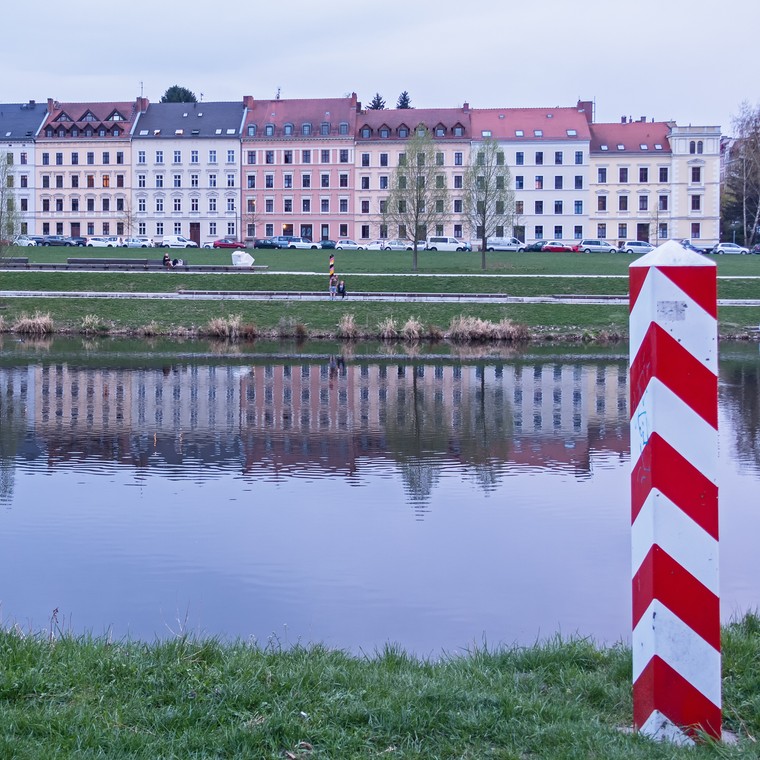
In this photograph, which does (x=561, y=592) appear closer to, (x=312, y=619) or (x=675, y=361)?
(x=312, y=619)

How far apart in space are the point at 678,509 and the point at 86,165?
100838 millimetres

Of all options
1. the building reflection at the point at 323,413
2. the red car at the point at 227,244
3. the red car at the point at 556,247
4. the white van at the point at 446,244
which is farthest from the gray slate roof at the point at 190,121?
the building reflection at the point at 323,413

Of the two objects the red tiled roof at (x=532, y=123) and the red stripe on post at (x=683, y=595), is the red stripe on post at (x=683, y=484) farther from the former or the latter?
the red tiled roof at (x=532, y=123)

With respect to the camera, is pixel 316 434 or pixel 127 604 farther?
pixel 316 434

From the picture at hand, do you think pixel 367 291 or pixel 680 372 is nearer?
pixel 680 372

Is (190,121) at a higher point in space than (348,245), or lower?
higher

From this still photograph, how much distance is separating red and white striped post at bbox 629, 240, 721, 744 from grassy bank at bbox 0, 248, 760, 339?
32829 mm

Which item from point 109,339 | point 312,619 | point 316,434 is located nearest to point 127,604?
point 312,619

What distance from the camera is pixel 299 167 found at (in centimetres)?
9881

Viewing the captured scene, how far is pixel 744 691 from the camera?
17.4 ft

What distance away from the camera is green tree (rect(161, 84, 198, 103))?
122250mm

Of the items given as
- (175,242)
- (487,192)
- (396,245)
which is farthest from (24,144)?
(487,192)

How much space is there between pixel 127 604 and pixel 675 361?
16.7 feet

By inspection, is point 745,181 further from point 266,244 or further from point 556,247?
point 266,244
